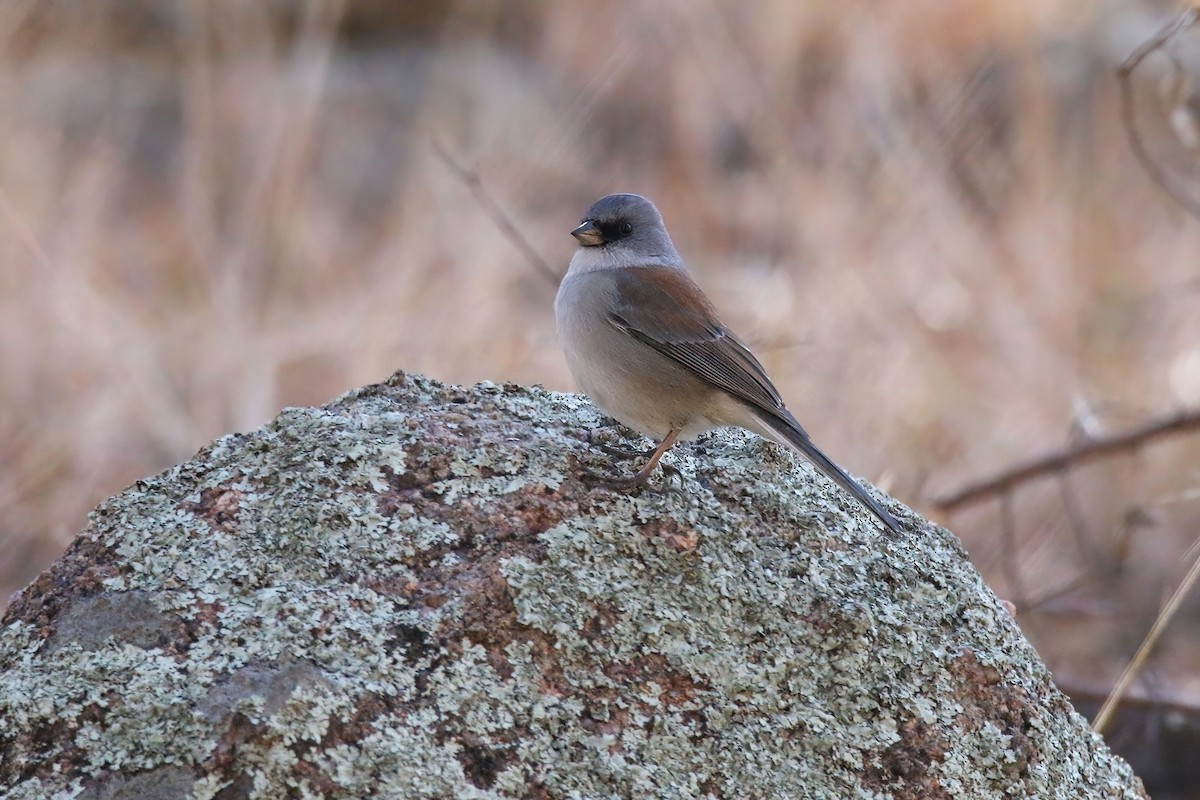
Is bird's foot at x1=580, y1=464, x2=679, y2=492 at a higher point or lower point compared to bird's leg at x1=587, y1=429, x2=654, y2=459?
lower

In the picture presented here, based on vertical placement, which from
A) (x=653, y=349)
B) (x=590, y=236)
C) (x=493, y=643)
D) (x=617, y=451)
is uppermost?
(x=590, y=236)

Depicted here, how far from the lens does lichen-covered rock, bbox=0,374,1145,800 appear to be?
1.82 metres

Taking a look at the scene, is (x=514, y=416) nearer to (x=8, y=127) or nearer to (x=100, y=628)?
(x=100, y=628)

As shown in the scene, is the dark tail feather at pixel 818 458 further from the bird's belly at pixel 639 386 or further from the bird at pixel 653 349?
the bird's belly at pixel 639 386

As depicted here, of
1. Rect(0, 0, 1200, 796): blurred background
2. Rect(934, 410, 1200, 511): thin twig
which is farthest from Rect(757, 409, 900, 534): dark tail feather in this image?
Rect(934, 410, 1200, 511): thin twig

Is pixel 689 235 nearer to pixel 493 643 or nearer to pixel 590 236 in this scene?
pixel 590 236

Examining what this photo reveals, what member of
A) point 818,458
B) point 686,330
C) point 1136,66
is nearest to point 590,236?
point 686,330

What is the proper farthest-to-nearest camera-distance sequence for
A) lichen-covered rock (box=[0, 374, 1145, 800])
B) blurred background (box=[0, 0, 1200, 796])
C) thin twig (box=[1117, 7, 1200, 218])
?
blurred background (box=[0, 0, 1200, 796]) < thin twig (box=[1117, 7, 1200, 218]) < lichen-covered rock (box=[0, 374, 1145, 800])

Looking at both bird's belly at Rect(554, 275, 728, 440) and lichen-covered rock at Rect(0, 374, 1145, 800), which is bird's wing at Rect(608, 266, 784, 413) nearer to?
bird's belly at Rect(554, 275, 728, 440)

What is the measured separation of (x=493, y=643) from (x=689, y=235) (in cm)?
617

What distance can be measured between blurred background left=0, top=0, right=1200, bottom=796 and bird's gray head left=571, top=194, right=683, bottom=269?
86 centimetres

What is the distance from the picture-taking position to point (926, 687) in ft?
7.03

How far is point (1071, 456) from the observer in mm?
4762

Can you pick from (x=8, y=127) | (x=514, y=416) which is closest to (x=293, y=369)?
(x=8, y=127)
